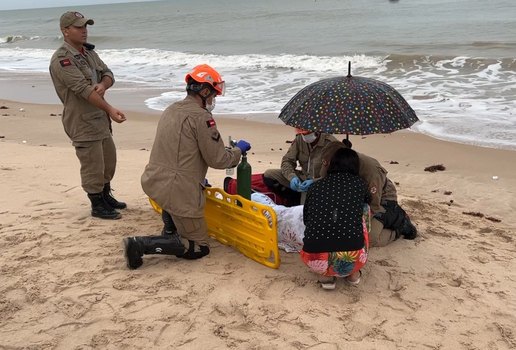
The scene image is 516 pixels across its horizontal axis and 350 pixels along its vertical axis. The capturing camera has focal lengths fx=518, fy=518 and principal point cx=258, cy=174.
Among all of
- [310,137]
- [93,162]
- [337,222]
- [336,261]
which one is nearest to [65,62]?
[93,162]

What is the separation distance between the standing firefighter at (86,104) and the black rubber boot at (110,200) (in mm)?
156

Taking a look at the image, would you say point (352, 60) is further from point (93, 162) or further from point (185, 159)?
point (185, 159)

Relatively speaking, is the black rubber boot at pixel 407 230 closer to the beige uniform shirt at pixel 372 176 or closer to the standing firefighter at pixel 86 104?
the beige uniform shirt at pixel 372 176

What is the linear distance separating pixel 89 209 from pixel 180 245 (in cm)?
164

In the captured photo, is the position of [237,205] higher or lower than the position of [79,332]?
higher

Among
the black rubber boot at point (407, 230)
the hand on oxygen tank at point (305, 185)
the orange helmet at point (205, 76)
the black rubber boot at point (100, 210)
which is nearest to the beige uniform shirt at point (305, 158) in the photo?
the hand on oxygen tank at point (305, 185)

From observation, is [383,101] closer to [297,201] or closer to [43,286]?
[297,201]

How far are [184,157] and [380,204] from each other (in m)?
1.71

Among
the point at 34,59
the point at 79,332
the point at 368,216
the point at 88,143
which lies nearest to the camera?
the point at 79,332

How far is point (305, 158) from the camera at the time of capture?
15.8 ft

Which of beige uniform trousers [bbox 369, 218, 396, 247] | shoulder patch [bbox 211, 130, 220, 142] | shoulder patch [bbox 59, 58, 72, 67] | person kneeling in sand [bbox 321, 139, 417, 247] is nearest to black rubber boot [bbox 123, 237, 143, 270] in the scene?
shoulder patch [bbox 211, 130, 220, 142]

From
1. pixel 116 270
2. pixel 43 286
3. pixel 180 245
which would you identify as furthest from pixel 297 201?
pixel 43 286

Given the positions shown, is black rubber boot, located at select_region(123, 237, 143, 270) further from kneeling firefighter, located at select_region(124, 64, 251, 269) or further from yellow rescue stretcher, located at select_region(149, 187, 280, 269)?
yellow rescue stretcher, located at select_region(149, 187, 280, 269)

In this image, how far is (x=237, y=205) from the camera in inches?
162
